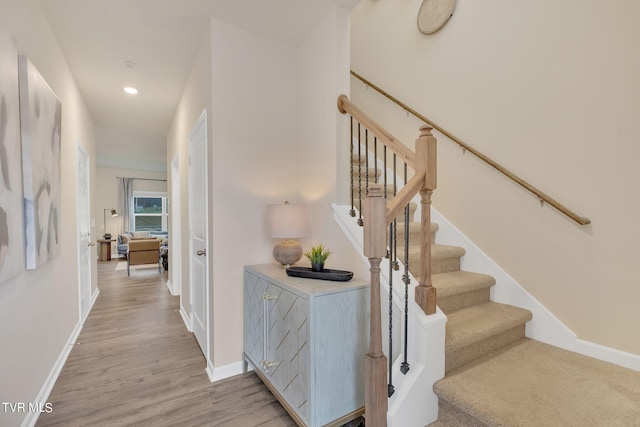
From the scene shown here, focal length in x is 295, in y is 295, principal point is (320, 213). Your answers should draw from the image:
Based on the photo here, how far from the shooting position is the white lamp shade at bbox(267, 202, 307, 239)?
85.2 inches

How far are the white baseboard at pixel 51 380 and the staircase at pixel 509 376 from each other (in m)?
2.30

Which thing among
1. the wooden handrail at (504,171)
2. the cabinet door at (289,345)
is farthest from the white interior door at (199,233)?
the wooden handrail at (504,171)

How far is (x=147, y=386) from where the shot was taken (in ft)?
7.07

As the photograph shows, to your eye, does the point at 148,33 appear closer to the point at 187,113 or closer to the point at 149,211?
the point at 187,113

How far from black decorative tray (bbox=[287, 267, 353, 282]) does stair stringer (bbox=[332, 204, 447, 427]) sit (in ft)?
1.12

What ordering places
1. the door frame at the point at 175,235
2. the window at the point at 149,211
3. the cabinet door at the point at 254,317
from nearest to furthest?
the cabinet door at the point at 254,317 → the door frame at the point at 175,235 → the window at the point at 149,211

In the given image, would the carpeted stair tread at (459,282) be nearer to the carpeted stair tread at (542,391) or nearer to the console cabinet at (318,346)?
the carpeted stair tread at (542,391)

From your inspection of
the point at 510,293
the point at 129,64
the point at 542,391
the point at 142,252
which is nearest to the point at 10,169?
the point at 129,64

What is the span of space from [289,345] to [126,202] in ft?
31.0

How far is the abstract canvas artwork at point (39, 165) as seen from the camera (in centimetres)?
162

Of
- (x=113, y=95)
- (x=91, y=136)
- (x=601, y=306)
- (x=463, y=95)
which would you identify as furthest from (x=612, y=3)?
(x=91, y=136)

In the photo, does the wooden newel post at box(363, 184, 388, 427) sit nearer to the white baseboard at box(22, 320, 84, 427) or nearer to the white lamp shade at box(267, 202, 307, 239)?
the white lamp shade at box(267, 202, 307, 239)

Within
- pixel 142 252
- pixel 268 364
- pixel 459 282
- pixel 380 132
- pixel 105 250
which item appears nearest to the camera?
pixel 380 132

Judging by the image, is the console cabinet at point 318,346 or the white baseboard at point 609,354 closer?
the console cabinet at point 318,346
